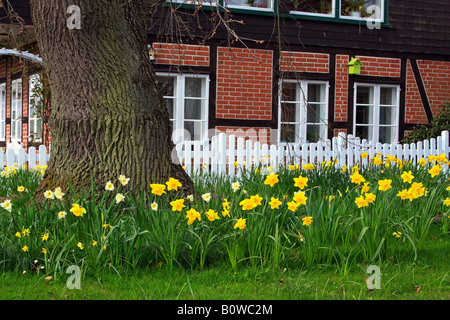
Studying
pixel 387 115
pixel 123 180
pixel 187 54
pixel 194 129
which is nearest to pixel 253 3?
pixel 187 54

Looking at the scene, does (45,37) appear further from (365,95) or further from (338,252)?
(365,95)

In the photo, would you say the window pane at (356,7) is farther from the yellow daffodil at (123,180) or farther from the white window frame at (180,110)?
the yellow daffodil at (123,180)

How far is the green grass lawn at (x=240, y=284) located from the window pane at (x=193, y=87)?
8030mm

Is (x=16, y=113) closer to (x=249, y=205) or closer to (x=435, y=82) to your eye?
(x=435, y=82)

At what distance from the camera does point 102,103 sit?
4.70 m

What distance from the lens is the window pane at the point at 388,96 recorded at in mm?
12938

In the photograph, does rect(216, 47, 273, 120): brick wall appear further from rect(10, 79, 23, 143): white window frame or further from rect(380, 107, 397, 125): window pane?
rect(10, 79, 23, 143): white window frame

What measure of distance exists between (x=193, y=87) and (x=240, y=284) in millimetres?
8416

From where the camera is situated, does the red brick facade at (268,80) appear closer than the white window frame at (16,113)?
Yes

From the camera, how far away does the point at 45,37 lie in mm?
4875

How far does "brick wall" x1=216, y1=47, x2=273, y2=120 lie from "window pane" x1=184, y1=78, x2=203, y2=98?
1.24ft

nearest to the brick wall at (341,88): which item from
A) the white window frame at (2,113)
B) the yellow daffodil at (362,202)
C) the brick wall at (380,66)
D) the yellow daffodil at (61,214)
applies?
the brick wall at (380,66)
